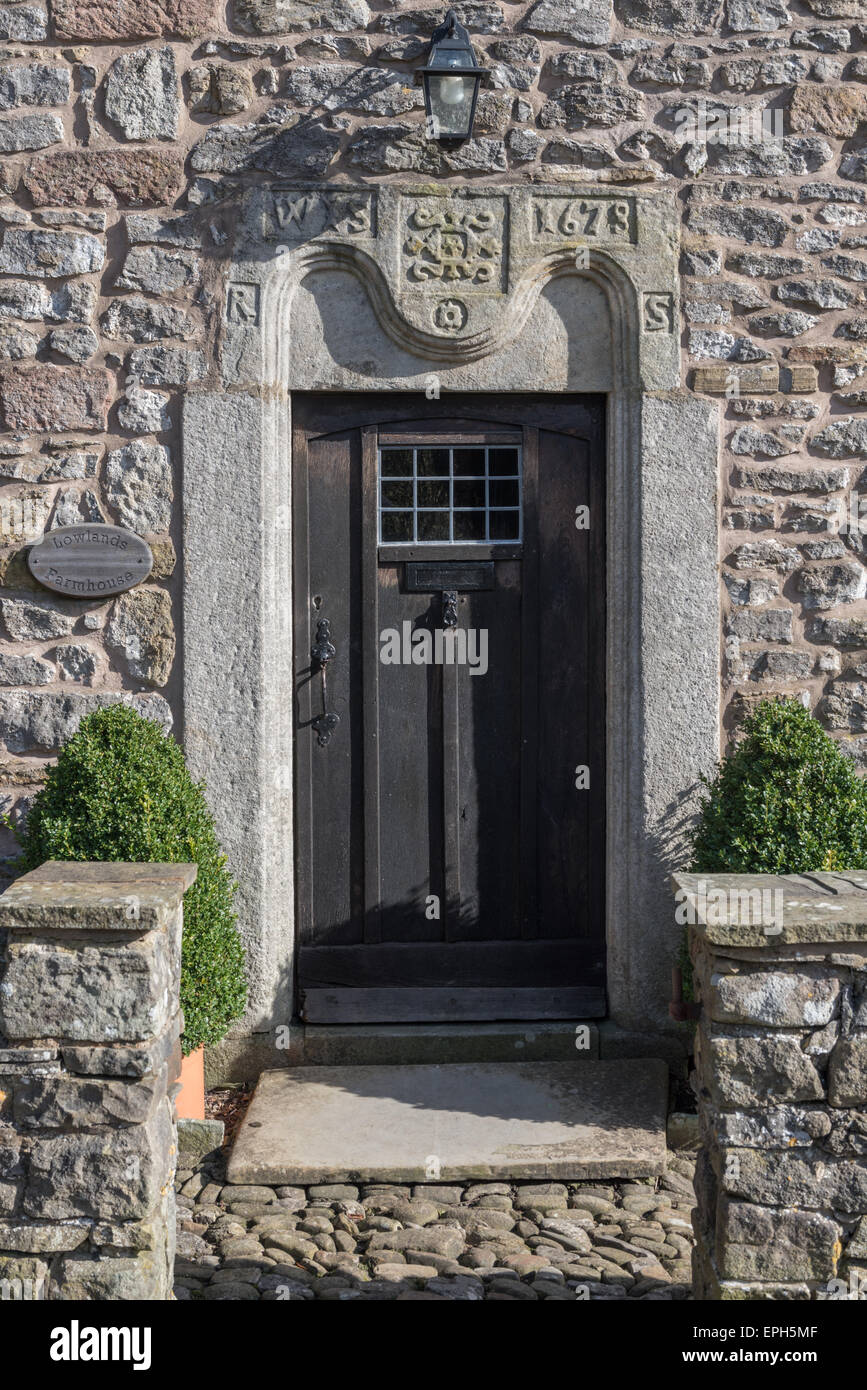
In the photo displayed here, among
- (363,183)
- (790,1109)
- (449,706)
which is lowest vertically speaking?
(790,1109)

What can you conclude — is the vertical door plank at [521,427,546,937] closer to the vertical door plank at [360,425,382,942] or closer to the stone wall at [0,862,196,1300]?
the vertical door plank at [360,425,382,942]

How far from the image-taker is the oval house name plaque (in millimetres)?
4383

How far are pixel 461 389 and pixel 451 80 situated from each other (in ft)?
3.22

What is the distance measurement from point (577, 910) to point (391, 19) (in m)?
3.17

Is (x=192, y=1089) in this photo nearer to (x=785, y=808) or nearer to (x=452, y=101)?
(x=785, y=808)

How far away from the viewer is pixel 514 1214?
369 centimetres

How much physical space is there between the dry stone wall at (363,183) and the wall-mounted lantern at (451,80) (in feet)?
0.52

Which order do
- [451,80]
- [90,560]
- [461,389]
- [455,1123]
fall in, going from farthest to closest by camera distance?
[461,389] → [90,560] → [451,80] → [455,1123]

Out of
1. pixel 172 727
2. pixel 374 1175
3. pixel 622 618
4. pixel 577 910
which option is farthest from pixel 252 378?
pixel 374 1175

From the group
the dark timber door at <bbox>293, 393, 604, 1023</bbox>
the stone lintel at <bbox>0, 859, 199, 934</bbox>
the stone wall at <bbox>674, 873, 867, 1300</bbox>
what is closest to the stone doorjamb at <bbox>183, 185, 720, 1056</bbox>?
the dark timber door at <bbox>293, 393, 604, 1023</bbox>

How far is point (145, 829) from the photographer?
12.9ft

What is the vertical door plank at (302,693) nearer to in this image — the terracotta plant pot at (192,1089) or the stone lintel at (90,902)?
the terracotta plant pot at (192,1089)

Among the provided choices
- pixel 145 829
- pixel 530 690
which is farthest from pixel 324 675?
pixel 145 829

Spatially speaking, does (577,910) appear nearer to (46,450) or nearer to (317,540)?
(317,540)
